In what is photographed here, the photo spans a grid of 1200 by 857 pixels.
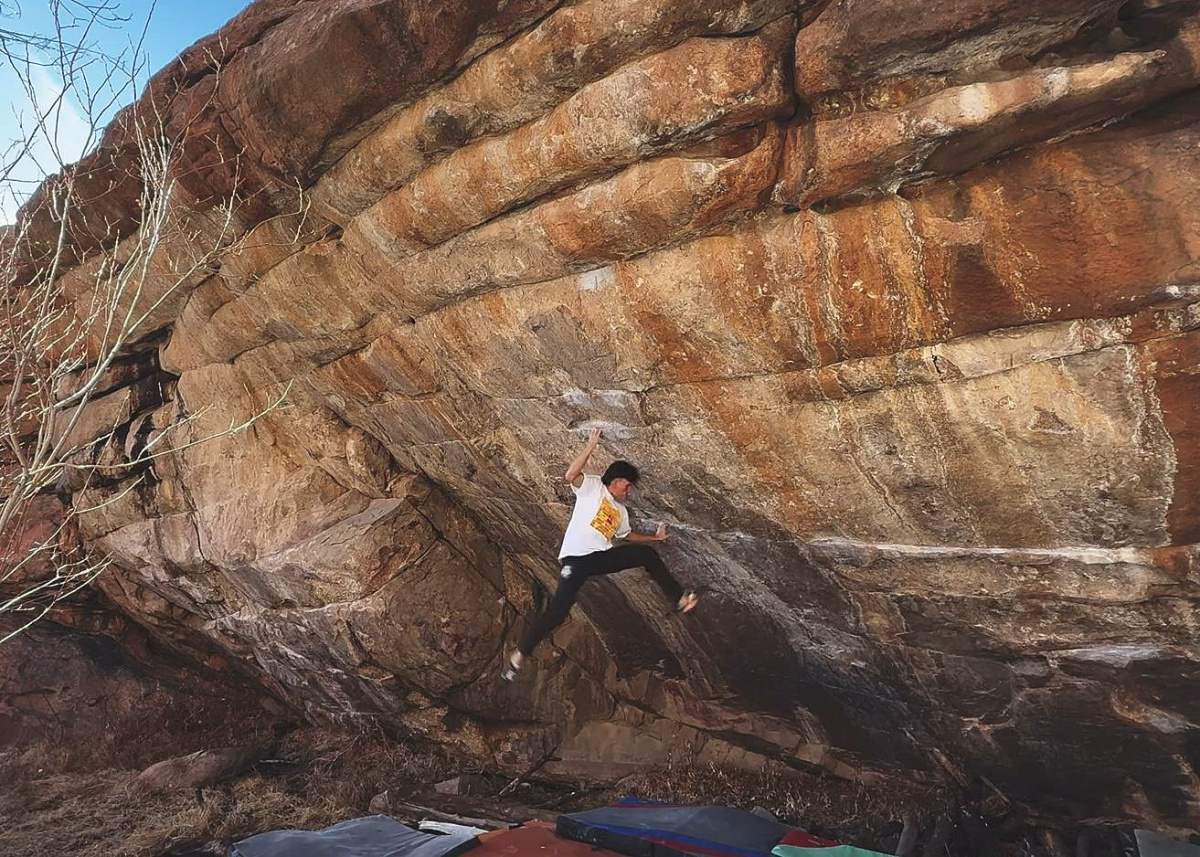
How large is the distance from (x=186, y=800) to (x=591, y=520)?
24.7 ft

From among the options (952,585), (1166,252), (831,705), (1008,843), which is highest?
(1166,252)

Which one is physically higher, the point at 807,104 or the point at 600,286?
the point at 807,104

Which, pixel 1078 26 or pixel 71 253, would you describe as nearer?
pixel 1078 26

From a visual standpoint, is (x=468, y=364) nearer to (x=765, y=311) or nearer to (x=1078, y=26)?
(x=765, y=311)

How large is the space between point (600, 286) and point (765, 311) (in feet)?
4.18

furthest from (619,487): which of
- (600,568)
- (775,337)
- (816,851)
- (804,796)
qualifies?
(804,796)

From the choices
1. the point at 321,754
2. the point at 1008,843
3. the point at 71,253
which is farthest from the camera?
the point at 321,754

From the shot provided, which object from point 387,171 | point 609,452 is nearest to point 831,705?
point 609,452

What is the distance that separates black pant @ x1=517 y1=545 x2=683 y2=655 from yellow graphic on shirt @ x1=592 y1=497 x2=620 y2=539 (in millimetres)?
217

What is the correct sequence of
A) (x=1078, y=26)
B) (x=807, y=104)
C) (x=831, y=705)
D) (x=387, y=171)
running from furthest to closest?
(x=831, y=705) < (x=387, y=171) < (x=807, y=104) < (x=1078, y=26)

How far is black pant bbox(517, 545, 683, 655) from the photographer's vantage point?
6.24 m

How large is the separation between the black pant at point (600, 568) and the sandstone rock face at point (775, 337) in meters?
0.49

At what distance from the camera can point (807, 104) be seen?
14.8 feet

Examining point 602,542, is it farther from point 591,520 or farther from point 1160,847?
point 1160,847
